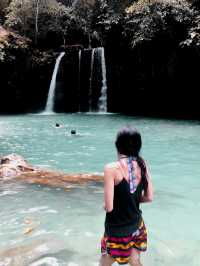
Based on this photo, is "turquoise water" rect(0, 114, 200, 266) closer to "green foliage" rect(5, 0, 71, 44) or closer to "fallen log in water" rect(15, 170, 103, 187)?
"fallen log in water" rect(15, 170, 103, 187)

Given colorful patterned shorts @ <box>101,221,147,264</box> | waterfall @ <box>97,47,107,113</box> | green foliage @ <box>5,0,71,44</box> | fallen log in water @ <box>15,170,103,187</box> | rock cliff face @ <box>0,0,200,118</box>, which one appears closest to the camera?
colorful patterned shorts @ <box>101,221,147,264</box>

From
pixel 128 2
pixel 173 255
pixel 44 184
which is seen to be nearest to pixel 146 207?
pixel 173 255

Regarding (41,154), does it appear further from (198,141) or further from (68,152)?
(198,141)

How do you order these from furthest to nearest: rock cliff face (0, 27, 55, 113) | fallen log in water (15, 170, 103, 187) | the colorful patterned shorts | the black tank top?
rock cliff face (0, 27, 55, 113)
fallen log in water (15, 170, 103, 187)
the colorful patterned shorts
the black tank top

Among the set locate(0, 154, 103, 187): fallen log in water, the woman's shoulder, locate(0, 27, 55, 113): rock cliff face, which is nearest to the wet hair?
the woman's shoulder

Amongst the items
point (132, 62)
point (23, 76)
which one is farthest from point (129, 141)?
point (23, 76)

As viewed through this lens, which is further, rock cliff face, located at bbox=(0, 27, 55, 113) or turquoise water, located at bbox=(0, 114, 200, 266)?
rock cliff face, located at bbox=(0, 27, 55, 113)

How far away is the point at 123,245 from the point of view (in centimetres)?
353

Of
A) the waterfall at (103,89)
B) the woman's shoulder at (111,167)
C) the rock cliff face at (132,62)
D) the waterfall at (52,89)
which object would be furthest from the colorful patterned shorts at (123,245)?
the waterfall at (52,89)

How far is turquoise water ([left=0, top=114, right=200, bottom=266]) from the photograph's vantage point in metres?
5.02

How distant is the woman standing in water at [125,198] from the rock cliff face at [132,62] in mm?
19807

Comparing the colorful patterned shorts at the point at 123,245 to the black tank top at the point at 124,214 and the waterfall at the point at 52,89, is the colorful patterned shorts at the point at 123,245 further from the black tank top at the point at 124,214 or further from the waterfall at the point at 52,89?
the waterfall at the point at 52,89

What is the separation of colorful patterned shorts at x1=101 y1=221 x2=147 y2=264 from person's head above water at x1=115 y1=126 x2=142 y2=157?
0.69 m

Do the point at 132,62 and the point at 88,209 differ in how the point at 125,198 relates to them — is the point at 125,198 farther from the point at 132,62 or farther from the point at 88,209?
the point at 132,62
